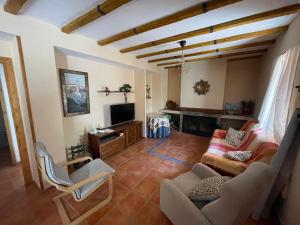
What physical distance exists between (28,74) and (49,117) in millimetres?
625

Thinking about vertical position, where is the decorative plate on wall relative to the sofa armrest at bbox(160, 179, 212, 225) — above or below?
above

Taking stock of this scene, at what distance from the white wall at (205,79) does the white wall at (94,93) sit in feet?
7.18

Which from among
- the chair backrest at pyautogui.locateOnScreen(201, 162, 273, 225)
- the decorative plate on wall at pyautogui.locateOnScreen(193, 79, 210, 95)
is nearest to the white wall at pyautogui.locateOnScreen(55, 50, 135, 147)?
the decorative plate on wall at pyautogui.locateOnScreen(193, 79, 210, 95)

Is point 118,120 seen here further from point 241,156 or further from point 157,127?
point 241,156

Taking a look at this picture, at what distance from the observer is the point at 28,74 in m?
1.69

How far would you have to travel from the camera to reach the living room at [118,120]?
55.2 inches

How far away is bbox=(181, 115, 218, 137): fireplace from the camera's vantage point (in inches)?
170

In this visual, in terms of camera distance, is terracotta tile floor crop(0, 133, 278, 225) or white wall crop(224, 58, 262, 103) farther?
white wall crop(224, 58, 262, 103)

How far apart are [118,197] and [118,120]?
197cm

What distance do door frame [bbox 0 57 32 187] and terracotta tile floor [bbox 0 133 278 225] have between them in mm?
299

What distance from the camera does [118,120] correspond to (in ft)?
11.5

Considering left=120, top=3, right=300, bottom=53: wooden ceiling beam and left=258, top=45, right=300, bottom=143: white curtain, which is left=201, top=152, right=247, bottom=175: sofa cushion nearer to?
left=258, top=45, right=300, bottom=143: white curtain

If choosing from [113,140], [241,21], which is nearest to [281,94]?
[241,21]

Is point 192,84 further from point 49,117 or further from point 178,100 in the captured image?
point 49,117
